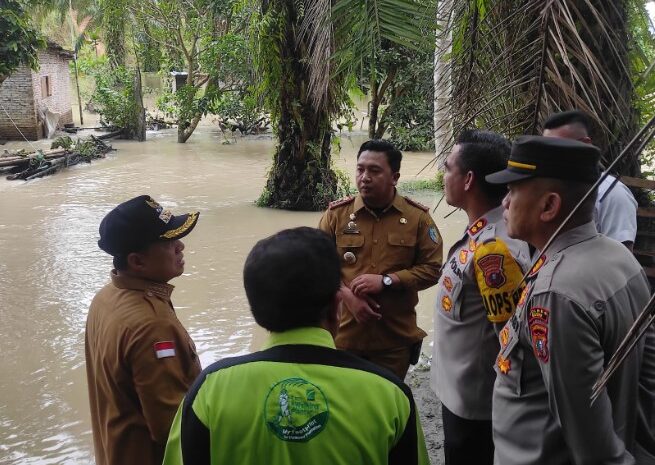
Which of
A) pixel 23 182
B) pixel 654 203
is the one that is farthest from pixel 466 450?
pixel 23 182

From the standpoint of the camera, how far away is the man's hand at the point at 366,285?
3051 millimetres

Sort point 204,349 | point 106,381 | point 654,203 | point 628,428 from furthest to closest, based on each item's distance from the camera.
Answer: point 204,349 < point 654,203 < point 106,381 < point 628,428

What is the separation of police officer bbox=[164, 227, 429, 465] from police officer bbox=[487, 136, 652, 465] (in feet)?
1.32

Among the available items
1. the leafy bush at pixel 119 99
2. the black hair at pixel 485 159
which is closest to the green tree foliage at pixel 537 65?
the black hair at pixel 485 159

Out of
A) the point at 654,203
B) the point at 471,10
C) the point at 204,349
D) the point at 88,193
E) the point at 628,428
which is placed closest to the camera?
the point at 628,428

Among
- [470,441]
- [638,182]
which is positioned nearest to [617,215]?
[638,182]

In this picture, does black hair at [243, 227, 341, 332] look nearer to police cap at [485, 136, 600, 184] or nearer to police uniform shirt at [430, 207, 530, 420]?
police cap at [485, 136, 600, 184]

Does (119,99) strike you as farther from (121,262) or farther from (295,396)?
(295,396)

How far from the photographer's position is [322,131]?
415 inches

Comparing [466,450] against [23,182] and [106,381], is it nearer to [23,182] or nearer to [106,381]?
[106,381]

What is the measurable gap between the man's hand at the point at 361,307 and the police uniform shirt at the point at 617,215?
1291mm

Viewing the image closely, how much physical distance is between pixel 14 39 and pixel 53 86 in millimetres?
15316

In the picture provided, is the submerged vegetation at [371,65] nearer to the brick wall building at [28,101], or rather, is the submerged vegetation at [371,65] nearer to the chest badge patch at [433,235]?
the chest badge patch at [433,235]

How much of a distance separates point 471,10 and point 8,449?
13.3 ft
